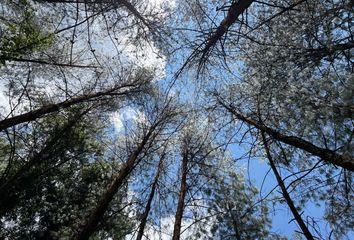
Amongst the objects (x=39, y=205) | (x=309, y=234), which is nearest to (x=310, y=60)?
(x=309, y=234)

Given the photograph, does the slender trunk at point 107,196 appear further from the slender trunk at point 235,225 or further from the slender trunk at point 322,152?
the slender trunk at point 235,225

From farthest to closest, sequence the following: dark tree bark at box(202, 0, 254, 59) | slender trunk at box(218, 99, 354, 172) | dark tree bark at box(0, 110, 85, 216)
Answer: dark tree bark at box(0, 110, 85, 216), slender trunk at box(218, 99, 354, 172), dark tree bark at box(202, 0, 254, 59)

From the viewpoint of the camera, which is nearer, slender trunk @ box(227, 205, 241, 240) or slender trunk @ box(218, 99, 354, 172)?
slender trunk @ box(218, 99, 354, 172)

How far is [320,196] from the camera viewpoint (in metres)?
7.72

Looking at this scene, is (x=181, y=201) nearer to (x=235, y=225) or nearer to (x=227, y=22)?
(x=235, y=225)

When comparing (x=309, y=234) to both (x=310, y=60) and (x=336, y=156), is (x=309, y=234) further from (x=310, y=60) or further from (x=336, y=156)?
(x=310, y=60)

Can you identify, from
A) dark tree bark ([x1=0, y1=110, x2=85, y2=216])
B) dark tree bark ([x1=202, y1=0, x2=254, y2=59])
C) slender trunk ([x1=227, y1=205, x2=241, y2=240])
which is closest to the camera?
dark tree bark ([x1=202, y1=0, x2=254, y2=59])

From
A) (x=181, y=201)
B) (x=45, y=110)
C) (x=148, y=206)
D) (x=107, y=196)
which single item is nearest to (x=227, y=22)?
(x=107, y=196)

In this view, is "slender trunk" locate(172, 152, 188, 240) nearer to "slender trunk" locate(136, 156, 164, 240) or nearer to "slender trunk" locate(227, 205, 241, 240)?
"slender trunk" locate(136, 156, 164, 240)

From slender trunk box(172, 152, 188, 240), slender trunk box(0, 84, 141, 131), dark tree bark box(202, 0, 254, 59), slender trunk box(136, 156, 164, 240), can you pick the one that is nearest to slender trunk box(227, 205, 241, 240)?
slender trunk box(172, 152, 188, 240)

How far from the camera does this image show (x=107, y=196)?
6.84m

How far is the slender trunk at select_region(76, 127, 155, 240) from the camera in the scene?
6.06 meters

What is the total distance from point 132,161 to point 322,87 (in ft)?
16.0

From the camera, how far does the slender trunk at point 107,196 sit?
606 centimetres
